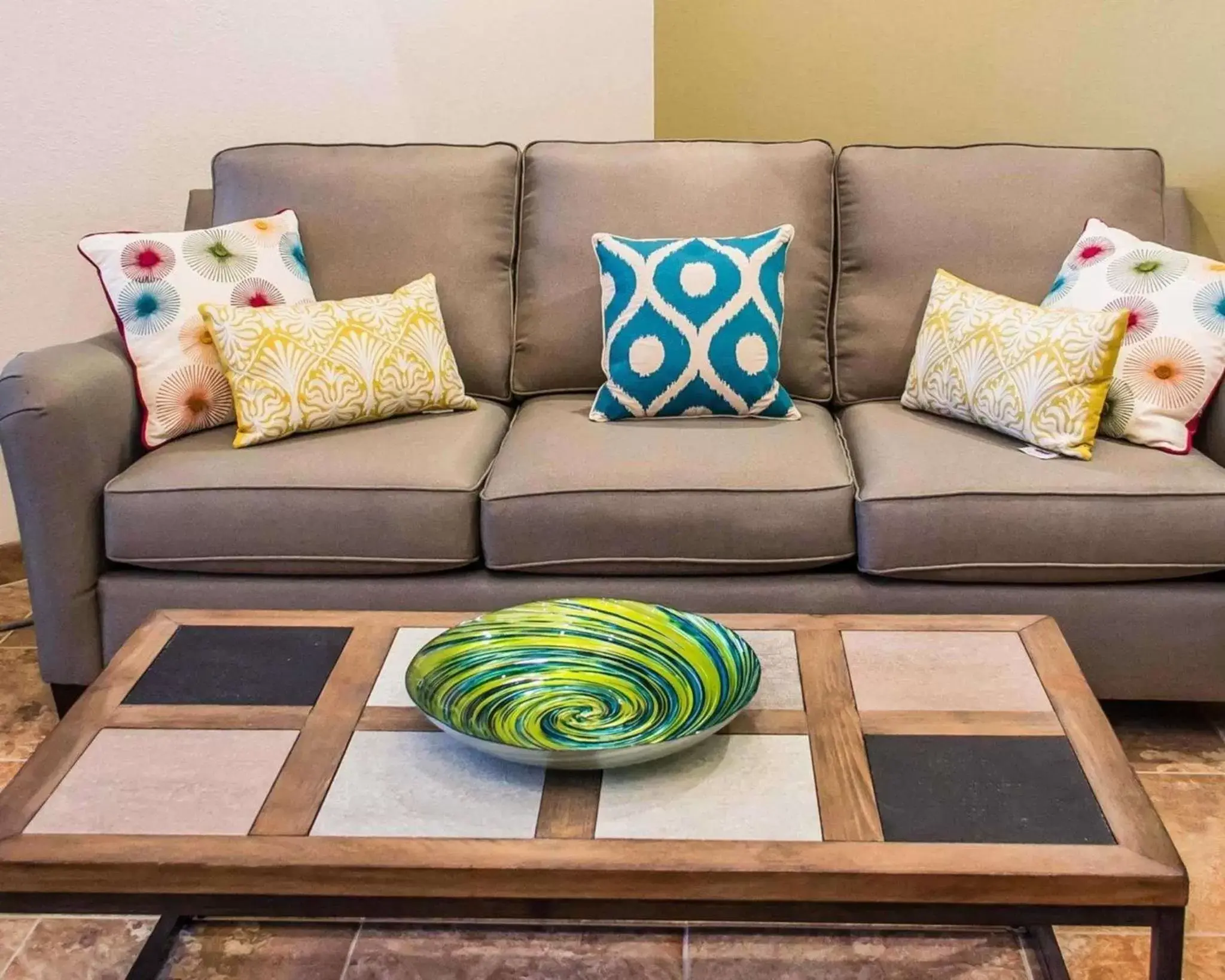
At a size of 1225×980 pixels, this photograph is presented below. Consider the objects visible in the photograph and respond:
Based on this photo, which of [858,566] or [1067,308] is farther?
[1067,308]

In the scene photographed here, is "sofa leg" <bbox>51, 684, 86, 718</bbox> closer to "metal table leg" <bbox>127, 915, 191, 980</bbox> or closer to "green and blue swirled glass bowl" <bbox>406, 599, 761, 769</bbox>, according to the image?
"metal table leg" <bbox>127, 915, 191, 980</bbox>

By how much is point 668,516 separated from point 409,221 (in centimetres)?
92

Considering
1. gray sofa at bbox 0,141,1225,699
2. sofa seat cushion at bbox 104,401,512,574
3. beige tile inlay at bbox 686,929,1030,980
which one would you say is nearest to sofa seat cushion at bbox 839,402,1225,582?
gray sofa at bbox 0,141,1225,699

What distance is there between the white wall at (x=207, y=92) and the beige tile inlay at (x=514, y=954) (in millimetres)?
1695

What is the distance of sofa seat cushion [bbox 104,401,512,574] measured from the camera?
79.0 inches

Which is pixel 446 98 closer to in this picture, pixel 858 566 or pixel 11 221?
pixel 11 221

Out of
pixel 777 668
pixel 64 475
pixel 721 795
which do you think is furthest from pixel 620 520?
pixel 64 475

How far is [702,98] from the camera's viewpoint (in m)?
3.16

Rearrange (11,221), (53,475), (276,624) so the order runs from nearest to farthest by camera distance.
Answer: (276,624)
(53,475)
(11,221)

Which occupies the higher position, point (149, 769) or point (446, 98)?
point (446, 98)

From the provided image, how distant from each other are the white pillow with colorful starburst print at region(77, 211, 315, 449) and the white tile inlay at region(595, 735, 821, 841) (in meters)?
1.29

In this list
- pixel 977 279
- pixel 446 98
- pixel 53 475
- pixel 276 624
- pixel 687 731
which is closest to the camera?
pixel 687 731

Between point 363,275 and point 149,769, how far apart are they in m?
1.37

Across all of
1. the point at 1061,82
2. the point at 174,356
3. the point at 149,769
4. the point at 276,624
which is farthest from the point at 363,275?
the point at 1061,82
